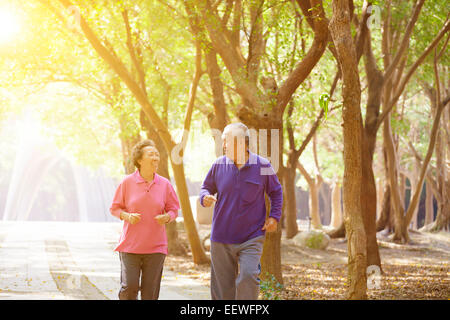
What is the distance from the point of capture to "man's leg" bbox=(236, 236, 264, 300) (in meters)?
5.55

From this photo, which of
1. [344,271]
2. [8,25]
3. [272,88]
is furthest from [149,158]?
[8,25]

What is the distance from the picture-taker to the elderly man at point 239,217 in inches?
221

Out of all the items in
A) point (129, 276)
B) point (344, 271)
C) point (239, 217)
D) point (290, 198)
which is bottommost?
point (344, 271)

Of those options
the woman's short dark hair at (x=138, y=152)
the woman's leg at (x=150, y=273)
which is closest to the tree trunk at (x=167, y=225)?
the woman's short dark hair at (x=138, y=152)

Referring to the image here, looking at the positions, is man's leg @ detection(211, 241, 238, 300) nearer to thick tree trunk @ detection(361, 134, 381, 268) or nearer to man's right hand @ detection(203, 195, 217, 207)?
man's right hand @ detection(203, 195, 217, 207)

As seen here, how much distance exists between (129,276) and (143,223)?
1.68ft

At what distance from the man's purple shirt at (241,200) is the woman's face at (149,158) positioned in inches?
25.2

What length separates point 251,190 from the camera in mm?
5695

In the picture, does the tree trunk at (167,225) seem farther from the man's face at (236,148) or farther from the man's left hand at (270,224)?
the man's left hand at (270,224)

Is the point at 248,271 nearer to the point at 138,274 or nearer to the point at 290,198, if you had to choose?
the point at 138,274

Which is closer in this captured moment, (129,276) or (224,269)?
(224,269)

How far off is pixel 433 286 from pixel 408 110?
1933 cm

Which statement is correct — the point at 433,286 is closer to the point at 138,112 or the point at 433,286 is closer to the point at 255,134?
the point at 255,134

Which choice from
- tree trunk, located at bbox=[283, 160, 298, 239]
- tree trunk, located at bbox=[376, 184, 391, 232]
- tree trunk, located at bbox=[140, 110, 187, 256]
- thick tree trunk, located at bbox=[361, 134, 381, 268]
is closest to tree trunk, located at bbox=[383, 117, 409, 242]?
tree trunk, located at bbox=[376, 184, 391, 232]
